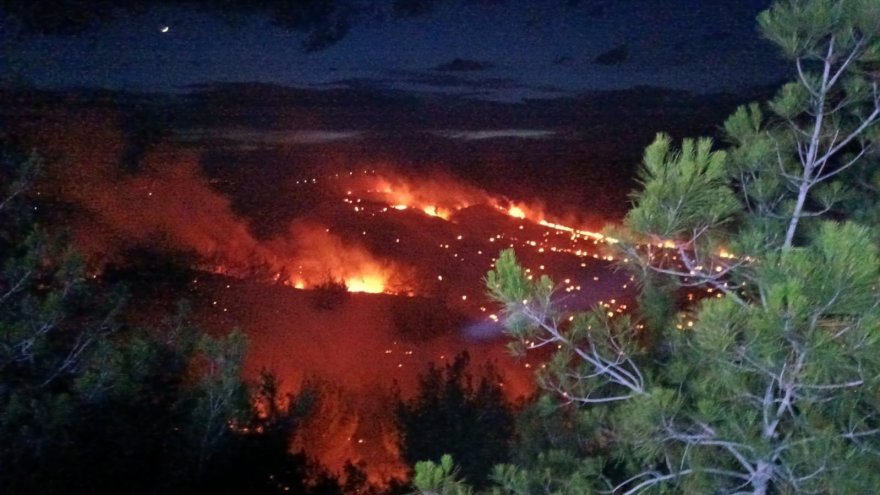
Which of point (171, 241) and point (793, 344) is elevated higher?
point (793, 344)

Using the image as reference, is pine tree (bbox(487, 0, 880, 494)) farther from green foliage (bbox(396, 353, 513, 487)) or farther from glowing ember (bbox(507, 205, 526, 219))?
glowing ember (bbox(507, 205, 526, 219))

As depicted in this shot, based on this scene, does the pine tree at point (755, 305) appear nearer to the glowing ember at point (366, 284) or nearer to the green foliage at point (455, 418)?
the green foliage at point (455, 418)

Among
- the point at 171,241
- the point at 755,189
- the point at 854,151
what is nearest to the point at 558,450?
the point at 755,189

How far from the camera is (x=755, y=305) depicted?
11.1ft

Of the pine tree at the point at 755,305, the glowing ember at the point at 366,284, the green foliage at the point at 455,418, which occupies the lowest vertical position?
the glowing ember at the point at 366,284

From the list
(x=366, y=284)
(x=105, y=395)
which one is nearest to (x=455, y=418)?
(x=105, y=395)

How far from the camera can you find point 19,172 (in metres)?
6.96

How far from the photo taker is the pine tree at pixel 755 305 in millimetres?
3156

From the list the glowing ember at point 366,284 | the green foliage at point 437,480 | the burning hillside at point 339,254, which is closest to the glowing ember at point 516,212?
the burning hillside at point 339,254

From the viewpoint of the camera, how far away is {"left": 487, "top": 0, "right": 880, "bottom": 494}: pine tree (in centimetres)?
316

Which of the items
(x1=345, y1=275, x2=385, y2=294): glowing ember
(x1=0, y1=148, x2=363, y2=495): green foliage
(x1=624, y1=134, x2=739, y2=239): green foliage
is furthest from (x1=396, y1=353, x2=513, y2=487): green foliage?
(x1=345, y1=275, x2=385, y2=294): glowing ember

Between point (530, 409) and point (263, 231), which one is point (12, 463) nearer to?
point (530, 409)

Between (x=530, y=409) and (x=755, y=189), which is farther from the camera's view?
(x=530, y=409)

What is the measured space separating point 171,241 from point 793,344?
572 inches
